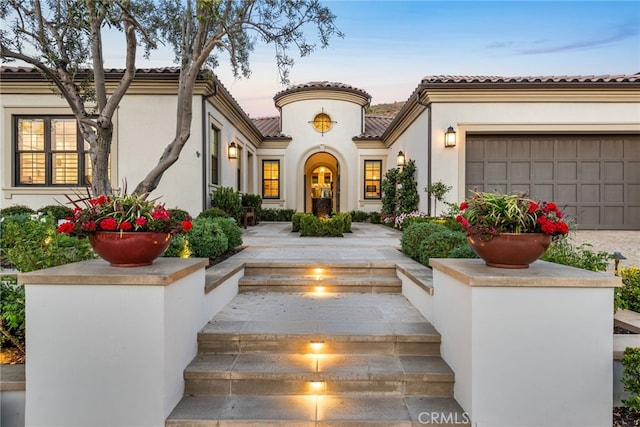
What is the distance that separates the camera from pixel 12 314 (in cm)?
270

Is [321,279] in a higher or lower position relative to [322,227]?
lower

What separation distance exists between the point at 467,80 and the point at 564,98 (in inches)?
113

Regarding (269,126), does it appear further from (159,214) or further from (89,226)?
(89,226)

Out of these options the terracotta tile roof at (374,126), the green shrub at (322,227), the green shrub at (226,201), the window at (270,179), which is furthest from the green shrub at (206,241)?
the terracotta tile roof at (374,126)

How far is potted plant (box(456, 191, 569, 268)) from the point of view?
2.38m

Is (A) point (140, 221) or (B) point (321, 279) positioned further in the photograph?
(B) point (321, 279)

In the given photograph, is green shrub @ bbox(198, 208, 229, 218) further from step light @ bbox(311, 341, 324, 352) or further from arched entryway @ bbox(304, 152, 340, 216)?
arched entryway @ bbox(304, 152, 340, 216)

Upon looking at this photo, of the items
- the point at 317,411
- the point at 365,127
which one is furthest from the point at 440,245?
the point at 365,127

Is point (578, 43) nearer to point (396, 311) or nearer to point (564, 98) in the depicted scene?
point (564, 98)

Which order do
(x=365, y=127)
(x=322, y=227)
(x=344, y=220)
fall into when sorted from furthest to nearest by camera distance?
(x=365, y=127) < (x=344, y=220) < (x=322, y=227)

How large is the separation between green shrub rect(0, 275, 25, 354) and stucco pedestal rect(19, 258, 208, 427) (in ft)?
2.31

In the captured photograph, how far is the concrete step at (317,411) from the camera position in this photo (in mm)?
2195

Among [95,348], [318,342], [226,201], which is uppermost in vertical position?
[226,201]

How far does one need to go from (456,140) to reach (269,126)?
11.2 metres
